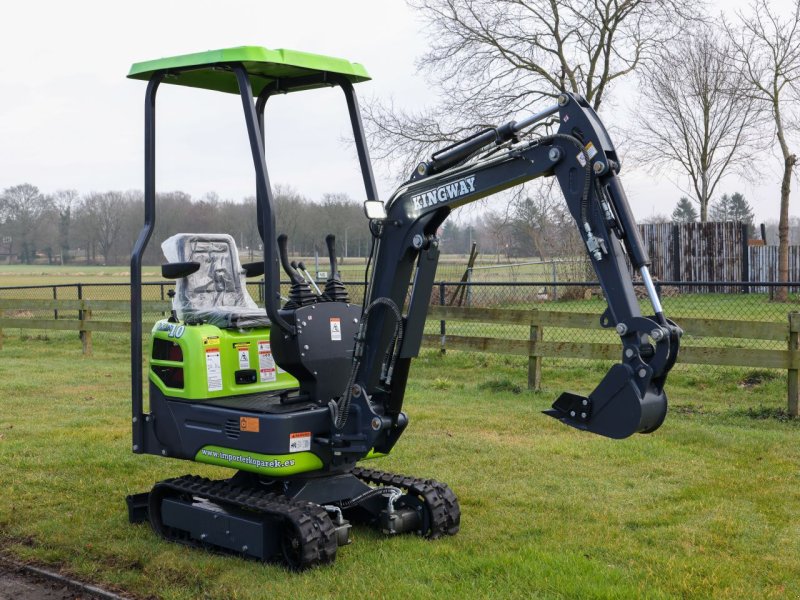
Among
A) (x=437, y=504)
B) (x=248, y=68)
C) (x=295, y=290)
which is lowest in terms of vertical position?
(x=437, y=504)

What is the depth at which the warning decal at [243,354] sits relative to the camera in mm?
6016

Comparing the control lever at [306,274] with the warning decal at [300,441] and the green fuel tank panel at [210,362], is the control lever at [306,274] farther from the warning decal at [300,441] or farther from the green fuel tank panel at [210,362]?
the warning decal at [300,441]

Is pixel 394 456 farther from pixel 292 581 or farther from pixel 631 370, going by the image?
pixel 631 370

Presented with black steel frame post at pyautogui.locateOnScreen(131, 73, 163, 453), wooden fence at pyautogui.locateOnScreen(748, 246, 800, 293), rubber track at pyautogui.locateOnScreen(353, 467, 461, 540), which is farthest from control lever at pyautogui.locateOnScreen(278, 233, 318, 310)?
wooden fence at pyautogui.locateOnScreen(748, 246, 800, 293)

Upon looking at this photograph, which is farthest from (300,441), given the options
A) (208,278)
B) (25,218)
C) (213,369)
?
(25,218)

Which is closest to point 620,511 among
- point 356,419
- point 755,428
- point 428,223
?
point 356,419

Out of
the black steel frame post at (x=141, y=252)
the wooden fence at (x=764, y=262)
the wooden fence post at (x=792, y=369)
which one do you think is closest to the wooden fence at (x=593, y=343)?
the wooden fence post at (x=792, y=369)

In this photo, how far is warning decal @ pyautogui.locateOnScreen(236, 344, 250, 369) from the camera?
19.7 ft

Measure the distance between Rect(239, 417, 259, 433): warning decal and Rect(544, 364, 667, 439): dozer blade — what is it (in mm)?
1845

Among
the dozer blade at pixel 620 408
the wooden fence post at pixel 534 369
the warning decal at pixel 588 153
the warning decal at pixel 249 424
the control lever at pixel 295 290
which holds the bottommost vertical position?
the wooden fence post at pixel 534 369

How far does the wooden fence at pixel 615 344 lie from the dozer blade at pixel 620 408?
518 cm

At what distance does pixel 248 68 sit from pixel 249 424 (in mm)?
2266

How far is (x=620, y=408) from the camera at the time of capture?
14.5 ft

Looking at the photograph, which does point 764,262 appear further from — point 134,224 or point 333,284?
point 333,284
